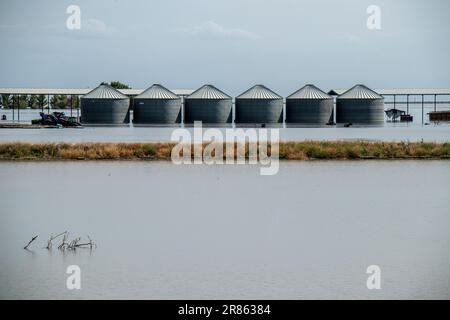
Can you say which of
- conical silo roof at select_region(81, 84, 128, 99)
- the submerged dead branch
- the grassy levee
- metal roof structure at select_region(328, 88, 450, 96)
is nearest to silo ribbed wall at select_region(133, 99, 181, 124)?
conical silo roof at select_region(81, 84, 128, 99)

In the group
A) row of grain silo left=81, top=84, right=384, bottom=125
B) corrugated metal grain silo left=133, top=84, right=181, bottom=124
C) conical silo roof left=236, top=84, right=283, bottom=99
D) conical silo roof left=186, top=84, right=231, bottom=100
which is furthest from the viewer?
conical silo roof left=236, top=84, right=283, bottom=99

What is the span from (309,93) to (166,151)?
170ft

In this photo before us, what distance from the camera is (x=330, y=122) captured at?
9088 cm

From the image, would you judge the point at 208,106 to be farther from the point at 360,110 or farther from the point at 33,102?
the point at 33,102

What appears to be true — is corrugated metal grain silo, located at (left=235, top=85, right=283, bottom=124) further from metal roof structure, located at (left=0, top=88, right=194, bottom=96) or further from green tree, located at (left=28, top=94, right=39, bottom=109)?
green tree, located at (left=28, top=94, right=39, bottom=109)

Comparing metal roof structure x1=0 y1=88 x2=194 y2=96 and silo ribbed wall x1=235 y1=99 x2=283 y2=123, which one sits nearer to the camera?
silo ribbed wall x1=235 y1=99 x2=283 y2=123

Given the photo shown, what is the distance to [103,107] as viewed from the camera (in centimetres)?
8812

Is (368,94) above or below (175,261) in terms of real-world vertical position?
above

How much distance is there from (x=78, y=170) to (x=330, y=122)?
59.4m

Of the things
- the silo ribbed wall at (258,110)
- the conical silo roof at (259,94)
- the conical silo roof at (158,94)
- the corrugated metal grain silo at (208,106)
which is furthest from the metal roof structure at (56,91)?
the silo ribbed wall at (258,110)

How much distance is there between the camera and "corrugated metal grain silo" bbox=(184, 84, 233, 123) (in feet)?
293

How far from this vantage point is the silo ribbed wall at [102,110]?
88.1m

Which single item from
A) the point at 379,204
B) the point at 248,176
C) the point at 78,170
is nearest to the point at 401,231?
the point at 379,204
